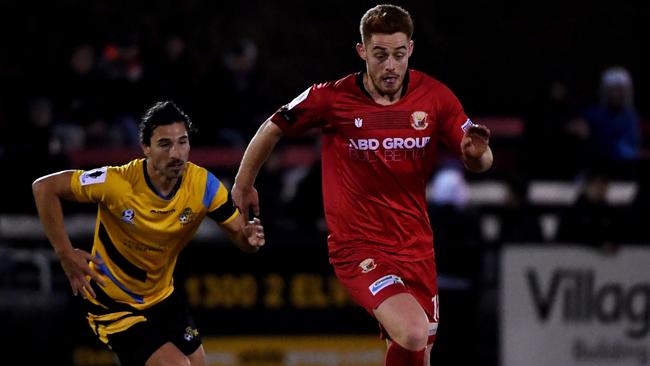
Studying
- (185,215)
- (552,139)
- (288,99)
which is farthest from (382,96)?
(288,99)

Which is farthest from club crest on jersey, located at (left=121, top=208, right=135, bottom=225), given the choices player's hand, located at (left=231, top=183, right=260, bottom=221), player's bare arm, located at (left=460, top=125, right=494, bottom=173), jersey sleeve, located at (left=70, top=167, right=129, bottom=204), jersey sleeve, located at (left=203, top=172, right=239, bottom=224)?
player's bare arm, located at (left=460, top=125, right=494, bottom=173)

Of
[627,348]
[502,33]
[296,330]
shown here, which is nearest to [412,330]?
[296,330]

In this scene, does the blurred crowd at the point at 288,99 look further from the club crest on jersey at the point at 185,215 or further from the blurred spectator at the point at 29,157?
the club crest on jersey at the point at 185,215

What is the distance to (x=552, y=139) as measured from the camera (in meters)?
11.5

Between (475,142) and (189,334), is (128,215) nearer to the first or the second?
(189,334)

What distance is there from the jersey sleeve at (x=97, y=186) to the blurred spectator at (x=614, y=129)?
18.9 ft

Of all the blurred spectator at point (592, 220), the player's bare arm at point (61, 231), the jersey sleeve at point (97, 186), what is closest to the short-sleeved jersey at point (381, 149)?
the jersey sleeve at point (97, 186)

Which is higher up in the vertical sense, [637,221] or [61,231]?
[61,231]

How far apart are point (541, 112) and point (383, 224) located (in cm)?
540

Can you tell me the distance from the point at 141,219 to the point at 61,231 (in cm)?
41

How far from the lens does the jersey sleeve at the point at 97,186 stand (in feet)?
22.0

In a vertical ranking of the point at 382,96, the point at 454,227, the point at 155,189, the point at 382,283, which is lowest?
the point at 454,227

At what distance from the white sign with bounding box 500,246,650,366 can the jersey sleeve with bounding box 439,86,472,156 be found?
11.4 ft

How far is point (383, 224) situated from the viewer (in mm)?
6562
